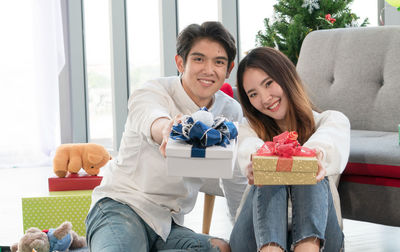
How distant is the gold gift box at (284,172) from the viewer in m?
1.31

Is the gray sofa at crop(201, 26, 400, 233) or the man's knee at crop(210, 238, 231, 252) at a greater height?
the gray sofa at crop(201, 26, 400, 233)

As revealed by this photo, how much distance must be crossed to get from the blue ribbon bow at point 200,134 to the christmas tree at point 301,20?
2113mm

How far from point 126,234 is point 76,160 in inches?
40.9

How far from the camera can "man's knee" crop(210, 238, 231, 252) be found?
1.61 metres

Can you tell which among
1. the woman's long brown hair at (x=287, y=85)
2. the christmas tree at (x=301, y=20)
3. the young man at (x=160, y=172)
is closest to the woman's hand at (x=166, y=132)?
the young man at (x=160, y=172)

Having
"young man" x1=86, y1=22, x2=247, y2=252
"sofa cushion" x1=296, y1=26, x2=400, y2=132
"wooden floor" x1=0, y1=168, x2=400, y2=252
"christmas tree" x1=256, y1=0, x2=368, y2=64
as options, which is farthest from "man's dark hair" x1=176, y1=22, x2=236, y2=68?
"christmas tree" x1=256, y1=0, x2=368, y2=64

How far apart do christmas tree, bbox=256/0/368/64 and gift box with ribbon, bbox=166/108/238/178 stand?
2148 mm

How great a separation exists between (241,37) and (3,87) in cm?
223

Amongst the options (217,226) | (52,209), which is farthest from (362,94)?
(52,209)

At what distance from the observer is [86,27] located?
205 inches

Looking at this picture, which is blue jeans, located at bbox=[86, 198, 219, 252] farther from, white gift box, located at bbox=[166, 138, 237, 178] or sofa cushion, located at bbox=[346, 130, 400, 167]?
sofa cushion, located at bbox=[346, 130, 400, 167]

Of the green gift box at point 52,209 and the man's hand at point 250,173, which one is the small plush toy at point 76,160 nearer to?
the green gift box at point 52,209

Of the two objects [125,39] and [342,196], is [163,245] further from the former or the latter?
[125,39]

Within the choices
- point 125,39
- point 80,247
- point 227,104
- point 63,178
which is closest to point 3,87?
point 125,39
